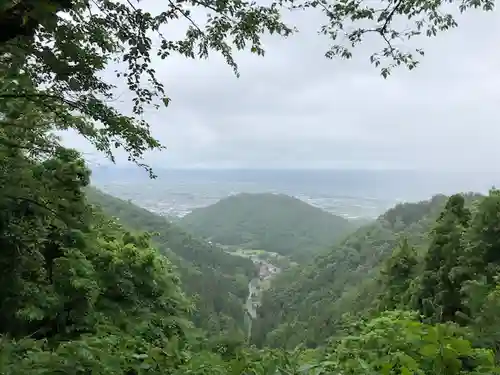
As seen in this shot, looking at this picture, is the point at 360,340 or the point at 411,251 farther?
the point at 411,251

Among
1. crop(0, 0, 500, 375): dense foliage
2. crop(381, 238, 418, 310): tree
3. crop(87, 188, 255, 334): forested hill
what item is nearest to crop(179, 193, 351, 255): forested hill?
crop(87, 188, 255, 334): forested hill

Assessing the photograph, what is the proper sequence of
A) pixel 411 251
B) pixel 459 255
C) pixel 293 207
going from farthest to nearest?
pixel 293 207, pixel 411 251, pixel 459 255

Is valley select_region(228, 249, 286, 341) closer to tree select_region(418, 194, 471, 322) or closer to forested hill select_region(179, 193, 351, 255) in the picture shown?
forested hill select_region(179, 193, 351, 255)

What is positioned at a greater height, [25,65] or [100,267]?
[25,65]

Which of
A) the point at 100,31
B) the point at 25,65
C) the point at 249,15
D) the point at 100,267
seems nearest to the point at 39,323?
the point at 100,267

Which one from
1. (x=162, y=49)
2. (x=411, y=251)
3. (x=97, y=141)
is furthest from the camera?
(x=411, y=251)

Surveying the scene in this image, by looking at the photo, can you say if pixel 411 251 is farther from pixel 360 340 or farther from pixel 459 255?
pixel 360 340

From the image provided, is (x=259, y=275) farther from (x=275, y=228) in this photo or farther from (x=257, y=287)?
(x=275, y=228)

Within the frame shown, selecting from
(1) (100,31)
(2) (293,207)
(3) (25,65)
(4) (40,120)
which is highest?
(1) (100,31)
